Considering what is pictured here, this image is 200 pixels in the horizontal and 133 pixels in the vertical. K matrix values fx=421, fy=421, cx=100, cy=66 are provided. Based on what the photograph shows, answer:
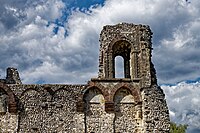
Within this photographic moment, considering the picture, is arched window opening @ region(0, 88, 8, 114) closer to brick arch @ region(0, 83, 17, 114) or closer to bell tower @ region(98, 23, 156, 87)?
brick arch @ region(0, 83, 17, 114)

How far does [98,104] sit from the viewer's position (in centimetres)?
1841

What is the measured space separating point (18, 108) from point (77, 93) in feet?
8.50

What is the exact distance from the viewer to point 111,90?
60.7 feet

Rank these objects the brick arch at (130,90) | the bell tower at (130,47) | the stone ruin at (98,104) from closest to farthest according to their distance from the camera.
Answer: the stone ruin at (98,104) → the brick arch at (130,90) → the bell tower at (130,47)

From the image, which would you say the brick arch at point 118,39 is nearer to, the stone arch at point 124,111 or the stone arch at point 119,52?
the stone arch at point 119,52

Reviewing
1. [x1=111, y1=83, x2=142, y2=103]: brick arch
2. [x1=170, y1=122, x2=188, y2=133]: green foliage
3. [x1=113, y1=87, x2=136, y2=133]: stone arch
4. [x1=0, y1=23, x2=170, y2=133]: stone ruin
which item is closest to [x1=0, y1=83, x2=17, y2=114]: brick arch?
[x1=0, y1=23, x2=170, y2=133]: stone ruin

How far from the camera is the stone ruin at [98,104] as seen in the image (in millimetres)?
17688

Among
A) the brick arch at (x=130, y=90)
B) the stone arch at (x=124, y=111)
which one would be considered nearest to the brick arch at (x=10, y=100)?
the brick arch at (x=130, y=90)

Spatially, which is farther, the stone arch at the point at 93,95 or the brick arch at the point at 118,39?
the brick arch at the point at 118,39

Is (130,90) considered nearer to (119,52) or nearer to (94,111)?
(94,111)

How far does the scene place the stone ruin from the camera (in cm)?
1769

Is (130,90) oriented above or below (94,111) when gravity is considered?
above

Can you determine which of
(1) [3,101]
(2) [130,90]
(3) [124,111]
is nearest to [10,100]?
(1) [3,101]

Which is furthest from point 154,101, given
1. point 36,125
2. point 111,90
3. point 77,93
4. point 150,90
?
point 36,125
